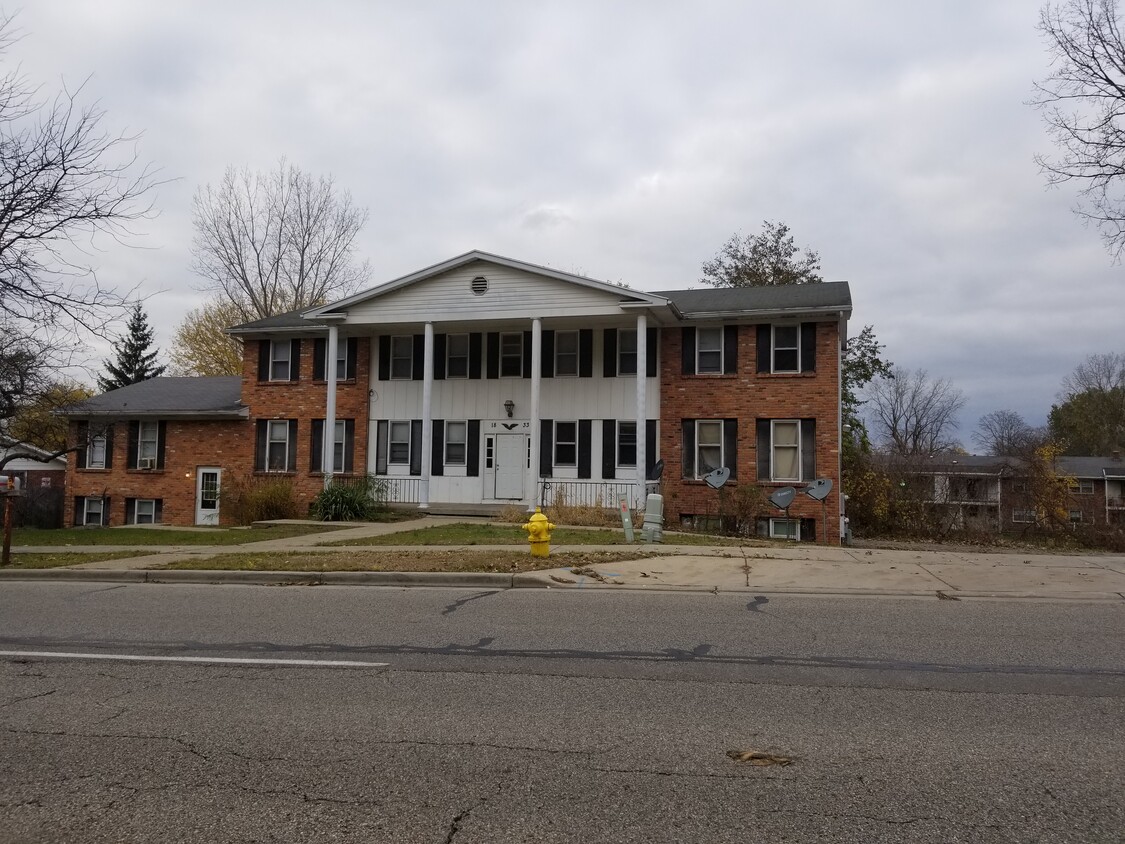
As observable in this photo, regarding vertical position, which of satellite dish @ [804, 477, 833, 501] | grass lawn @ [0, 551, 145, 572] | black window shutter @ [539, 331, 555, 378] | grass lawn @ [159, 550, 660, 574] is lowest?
grass lawn @ [0, 551, 145, 572]

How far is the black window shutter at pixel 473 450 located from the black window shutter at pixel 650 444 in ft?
16.1

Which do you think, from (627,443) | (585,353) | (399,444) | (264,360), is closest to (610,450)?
(627,443)

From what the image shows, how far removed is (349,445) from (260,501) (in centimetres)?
375

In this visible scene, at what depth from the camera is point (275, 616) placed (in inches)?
362

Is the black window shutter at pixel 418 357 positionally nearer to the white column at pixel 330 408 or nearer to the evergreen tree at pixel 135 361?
the white column at pixel 330 408

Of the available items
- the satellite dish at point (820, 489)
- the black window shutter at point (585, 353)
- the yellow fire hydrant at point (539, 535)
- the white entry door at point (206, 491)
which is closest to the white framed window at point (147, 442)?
the white entry door at point (206, 491)

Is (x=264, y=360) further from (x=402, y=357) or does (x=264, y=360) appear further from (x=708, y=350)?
(x=708, y=350)

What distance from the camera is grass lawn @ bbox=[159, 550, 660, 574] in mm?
12164

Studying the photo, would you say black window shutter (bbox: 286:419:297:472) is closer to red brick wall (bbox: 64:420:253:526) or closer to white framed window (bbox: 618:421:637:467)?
red brick wall (bbox: 64:420:253:526)

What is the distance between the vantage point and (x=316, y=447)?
26.9m

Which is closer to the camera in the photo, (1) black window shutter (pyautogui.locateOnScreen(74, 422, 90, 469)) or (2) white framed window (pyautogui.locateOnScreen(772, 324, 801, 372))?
(2) white framed window (pyautogui.locateOnScreen(772, 324, 801, 372))

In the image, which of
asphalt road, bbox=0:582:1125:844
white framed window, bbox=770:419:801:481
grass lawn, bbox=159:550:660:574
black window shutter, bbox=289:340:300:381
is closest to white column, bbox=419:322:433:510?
black window shutter, bbox=289:340:300:381

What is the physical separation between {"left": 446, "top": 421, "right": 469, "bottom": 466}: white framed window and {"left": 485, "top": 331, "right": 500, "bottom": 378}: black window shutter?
1639 millimetres

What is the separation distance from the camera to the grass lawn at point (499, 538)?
15758mm
